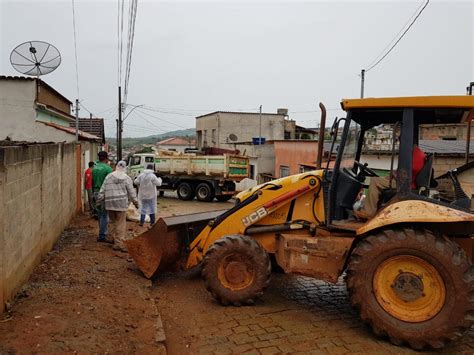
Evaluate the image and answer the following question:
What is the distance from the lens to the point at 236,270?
5.23 metres

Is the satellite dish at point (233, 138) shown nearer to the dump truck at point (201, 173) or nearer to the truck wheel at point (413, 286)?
the dump truck at point (201, 173)

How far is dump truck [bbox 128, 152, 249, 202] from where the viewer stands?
19625mm

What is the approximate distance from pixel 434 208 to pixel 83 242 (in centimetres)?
604

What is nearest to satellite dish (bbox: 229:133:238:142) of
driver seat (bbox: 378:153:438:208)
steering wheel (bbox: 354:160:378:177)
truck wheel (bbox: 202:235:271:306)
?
steering wheel (bbox: 354:160:378:177)

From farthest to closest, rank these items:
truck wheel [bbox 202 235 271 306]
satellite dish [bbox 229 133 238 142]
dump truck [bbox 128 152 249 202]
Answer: satellite dish [bbox 229 133 238 142]
dump truck [bbox 128 152 249 202]
truck wheel [bbox 202 235 271 306]

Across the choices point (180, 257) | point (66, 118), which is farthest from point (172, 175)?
point (180, 257)

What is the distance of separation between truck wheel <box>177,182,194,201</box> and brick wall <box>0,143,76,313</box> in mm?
12296

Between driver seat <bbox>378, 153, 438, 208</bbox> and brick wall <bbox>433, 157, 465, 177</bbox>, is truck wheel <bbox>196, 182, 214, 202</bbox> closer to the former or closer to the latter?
brick wall <bbox>433, 157, 465, 177</bbox>

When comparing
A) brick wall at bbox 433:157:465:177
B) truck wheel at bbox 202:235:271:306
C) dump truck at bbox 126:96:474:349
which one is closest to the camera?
dump truck at bbox 126:96:474:349

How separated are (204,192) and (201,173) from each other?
0.92m

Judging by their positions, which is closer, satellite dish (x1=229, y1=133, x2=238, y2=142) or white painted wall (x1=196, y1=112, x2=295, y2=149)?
satellite dish (x1=229, y1=133, x2=238, y2=142)

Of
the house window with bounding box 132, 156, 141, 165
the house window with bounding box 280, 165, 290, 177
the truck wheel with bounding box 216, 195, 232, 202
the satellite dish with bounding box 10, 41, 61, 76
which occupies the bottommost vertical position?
the truck wheel with bounding box 216, 195, 232, 202

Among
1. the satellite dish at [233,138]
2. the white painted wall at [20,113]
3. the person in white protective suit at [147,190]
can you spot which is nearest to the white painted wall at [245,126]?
the satellite dish at [233,138]

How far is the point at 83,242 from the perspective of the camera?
7777mm
